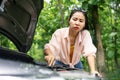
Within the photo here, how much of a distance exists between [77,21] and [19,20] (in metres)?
0.58

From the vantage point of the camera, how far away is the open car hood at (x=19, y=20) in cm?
307

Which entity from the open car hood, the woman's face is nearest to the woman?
the woman's face

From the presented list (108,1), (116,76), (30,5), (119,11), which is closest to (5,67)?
(30,5)

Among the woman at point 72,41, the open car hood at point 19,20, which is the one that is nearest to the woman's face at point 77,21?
the woman at point 72,41

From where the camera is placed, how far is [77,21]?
11.8 ft

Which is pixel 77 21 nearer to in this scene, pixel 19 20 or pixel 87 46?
pixel 87 46

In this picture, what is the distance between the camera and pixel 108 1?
6715mm

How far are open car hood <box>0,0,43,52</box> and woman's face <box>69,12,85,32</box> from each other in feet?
1.18

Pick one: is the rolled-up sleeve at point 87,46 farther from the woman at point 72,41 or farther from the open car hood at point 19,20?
the open car hood at point 19,20

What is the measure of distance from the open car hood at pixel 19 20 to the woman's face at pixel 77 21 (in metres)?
0.36

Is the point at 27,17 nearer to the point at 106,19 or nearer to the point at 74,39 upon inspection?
the point at 74,39

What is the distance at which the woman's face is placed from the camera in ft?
11.8

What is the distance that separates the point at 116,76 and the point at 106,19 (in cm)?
189

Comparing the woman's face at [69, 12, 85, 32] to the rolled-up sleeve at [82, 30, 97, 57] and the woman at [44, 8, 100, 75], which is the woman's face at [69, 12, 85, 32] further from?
the rolled-up sleeve at [82, 30, 97, 57]
